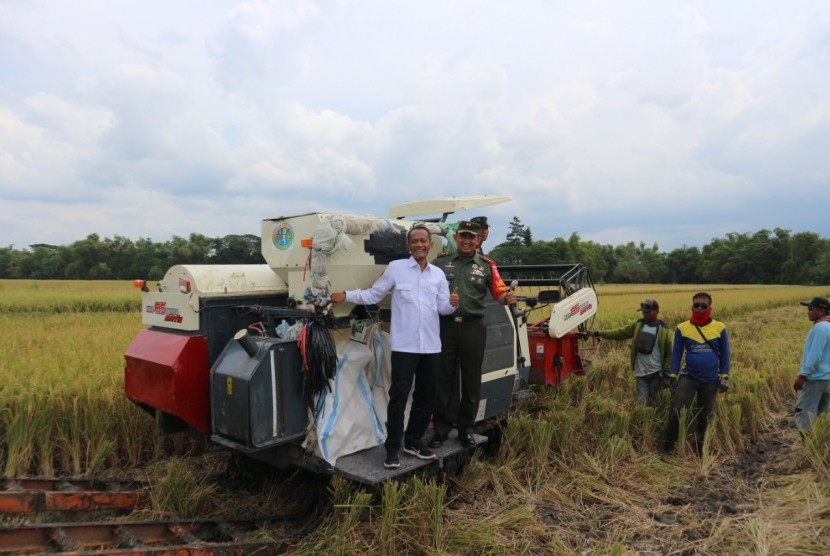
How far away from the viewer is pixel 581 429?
5.50 m

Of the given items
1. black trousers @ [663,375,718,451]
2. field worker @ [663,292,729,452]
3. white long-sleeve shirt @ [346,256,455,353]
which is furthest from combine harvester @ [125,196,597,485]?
field worker @ [663,292,729,452]

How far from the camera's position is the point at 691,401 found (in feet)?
19.0

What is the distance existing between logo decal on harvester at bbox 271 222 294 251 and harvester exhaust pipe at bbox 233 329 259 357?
0.90 metres

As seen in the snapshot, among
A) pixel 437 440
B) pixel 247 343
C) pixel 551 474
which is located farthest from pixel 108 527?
pixel 551 474

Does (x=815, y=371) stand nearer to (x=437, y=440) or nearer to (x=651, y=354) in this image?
(x=651, y=354)

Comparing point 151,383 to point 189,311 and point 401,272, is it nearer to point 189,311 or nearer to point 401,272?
point 189,311

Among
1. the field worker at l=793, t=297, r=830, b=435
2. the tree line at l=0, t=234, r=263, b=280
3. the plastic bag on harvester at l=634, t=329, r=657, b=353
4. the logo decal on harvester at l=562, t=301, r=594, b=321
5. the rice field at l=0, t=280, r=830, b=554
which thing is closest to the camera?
the rice field at l=0, t=280, r=830, b=554

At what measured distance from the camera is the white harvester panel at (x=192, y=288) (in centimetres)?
413

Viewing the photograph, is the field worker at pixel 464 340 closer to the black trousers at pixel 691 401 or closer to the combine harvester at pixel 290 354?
the combine harvester at pixel 290 354

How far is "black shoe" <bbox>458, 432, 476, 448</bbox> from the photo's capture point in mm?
4398

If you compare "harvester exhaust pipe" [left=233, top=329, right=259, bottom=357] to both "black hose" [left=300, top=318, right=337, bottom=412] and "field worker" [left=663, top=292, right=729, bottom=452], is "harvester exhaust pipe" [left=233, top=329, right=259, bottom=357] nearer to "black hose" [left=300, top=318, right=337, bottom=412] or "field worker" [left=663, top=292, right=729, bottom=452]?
"black hose" [left=300, top=318, right=337, bottom=412]

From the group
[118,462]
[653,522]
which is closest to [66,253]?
[118,462]

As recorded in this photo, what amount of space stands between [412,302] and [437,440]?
1.20 metres

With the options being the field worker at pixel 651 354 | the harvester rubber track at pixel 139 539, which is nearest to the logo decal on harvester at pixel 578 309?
the field worker at pixel 651 354
